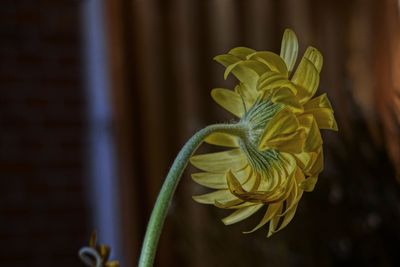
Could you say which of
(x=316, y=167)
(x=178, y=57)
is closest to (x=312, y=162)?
(x=316, y=167)

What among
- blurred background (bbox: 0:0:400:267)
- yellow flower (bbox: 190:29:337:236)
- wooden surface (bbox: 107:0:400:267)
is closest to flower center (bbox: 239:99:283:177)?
yellow flower (bbox: 190:29:337:236)

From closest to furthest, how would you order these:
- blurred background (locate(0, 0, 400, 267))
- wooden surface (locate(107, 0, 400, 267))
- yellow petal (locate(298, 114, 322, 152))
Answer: yellow petal (locate(298, 114, 322, 152)), wooden surface (locate(107, 0, 400, 267)), blurred background (locate(0, 0, 400, 267))

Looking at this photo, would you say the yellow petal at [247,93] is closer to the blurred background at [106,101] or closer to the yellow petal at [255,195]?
the yellow petal at [255,195]

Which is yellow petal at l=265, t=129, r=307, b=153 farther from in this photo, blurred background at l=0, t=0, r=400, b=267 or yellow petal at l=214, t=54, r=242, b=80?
blurred background at l=0, t=0, r=400, b=267

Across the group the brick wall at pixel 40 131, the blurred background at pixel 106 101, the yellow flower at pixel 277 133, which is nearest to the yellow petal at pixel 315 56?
the yellow flower at pixel 277 133

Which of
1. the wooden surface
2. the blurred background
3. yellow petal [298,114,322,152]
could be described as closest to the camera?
yellow petal [298,114,322,152]

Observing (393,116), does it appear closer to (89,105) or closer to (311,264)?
(311,264)
